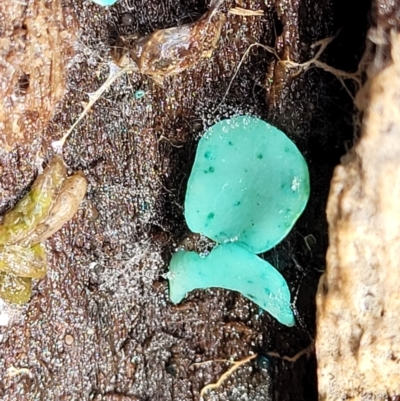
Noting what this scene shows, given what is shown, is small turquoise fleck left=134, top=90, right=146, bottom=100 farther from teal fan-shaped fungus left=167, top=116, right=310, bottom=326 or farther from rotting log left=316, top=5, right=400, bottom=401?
rotting log left=316, top=5, right=400, bottom=401

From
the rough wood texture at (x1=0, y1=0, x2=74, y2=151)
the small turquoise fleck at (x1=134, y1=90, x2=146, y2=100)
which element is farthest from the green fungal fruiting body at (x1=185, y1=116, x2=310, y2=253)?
the rough wood texture at (x1=0, y1=0, x2=74, y2=151)

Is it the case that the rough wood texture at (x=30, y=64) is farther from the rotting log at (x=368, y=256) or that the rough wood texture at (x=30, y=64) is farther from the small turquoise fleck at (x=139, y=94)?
the rotting log at (x=368, y=256)

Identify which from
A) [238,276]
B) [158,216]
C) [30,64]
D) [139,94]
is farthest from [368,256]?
[30,64]

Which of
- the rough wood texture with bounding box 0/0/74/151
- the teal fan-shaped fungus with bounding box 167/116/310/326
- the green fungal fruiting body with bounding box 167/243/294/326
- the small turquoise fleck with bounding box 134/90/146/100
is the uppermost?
the rough wood texture with bounding box 0/0/74/151

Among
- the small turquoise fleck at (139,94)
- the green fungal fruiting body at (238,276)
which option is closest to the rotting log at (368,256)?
the green fungal fruiting body at (238,276)

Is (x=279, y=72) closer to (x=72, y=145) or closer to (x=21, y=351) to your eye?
(x=72, y=145)

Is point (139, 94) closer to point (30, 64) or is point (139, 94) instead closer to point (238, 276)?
point (30, 64)

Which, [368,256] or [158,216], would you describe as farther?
[158,216]

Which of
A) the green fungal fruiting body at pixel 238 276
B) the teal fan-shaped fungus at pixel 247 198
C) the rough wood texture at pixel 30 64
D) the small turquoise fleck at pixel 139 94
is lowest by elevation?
the green fungal fruiting body at pixel 238 276
